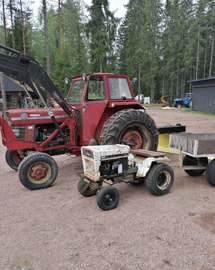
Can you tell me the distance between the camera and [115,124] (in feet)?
15.3

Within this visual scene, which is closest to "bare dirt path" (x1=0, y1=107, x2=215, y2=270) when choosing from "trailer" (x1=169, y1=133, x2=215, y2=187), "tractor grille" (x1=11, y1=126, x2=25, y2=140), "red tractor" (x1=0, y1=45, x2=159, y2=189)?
"trailer" (x1=169, y1=133, x2=215, y2=187)

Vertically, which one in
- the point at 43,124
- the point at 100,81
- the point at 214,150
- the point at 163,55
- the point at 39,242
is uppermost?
A: the point at 163,55

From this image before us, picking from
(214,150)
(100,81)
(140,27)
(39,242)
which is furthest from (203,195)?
(140,27)

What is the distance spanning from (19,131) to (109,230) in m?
A: 2.81

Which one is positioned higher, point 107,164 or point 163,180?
point 107,164

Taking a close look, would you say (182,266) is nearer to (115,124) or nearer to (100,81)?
(115,124)

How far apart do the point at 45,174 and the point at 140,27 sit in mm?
35517

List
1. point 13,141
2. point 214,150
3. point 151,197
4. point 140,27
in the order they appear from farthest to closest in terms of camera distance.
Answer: point 140,27 → point 13,141 → point 214,150 → point 151,197

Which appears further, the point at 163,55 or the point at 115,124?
the point at 163,55

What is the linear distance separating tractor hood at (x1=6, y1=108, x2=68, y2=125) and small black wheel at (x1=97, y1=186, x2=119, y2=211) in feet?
7.28

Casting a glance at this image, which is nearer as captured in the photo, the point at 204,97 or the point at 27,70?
the point at 27,70

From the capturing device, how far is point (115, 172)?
3809 millimetres

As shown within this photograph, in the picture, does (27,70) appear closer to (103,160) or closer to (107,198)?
(103,160)

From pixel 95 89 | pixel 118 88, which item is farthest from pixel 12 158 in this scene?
pixel 118 88
